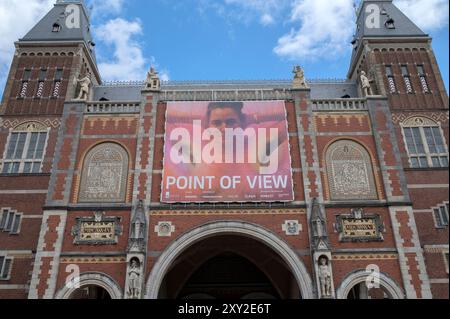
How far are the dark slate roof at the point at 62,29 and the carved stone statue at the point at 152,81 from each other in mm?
7969

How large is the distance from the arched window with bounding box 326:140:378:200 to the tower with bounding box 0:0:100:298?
15.6 meters

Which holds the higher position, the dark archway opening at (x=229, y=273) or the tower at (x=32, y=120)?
the tower at (x=32, y=120)

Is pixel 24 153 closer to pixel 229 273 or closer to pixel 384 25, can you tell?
pixel 229 273

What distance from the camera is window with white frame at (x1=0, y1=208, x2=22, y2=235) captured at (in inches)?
959

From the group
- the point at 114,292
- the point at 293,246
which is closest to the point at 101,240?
the point at 114,292

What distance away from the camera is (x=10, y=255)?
23719 mm

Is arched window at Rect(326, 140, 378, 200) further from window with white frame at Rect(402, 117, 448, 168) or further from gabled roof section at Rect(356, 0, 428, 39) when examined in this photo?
gabled roof section at Rect(356, 0, 428, 39)

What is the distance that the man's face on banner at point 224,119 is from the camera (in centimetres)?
2489

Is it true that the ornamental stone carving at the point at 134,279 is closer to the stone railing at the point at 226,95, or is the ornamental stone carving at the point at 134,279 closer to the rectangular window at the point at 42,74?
the stone railing at the point at 226,95

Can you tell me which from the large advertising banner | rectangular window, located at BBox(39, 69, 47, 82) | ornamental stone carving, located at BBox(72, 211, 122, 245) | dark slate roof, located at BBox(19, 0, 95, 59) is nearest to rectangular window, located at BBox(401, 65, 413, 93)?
the large advertising banner

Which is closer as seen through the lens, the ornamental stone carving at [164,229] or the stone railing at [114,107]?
the ornamental stone carving at [164,229]

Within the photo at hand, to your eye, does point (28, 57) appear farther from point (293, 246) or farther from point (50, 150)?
point (293, 246)

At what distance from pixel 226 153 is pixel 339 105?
7.72 m

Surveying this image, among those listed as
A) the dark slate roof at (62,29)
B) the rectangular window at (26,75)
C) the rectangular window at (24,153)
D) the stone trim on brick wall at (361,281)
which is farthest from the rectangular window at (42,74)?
the stone trim on brick wall at (361,281)
